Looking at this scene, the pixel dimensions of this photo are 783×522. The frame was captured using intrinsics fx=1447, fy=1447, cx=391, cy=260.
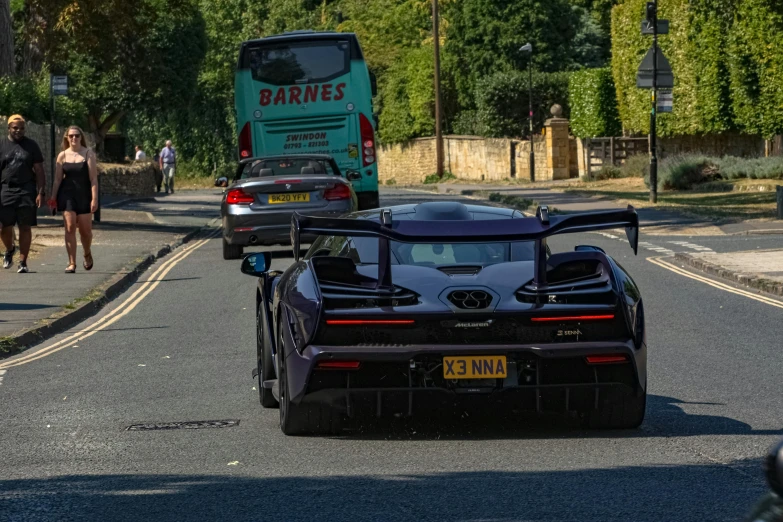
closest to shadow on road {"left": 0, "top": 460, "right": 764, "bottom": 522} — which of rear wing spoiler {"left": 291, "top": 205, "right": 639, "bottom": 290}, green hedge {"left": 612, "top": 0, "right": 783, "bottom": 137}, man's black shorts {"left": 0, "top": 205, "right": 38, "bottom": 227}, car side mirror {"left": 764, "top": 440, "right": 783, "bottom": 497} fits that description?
rear wing spoiler {"left": 291, "top": 205, "right": 639, "bottom": 290}

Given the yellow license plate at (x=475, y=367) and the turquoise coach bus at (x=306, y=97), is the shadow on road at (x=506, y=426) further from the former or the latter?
the turquoise coach bus at (x=306, y=97)

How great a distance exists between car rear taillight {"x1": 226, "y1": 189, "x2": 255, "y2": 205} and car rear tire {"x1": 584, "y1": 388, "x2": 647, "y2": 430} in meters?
13.0

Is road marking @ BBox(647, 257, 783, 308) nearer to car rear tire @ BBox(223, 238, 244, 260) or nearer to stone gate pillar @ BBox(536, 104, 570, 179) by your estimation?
car rear tire @ BBox(223, 238, 244, 260)

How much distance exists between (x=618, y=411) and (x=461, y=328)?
3.58ft

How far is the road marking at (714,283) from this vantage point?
15.4m

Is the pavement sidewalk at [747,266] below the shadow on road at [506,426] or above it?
below

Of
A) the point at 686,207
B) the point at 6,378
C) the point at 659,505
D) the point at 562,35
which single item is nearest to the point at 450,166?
the point at 562,35

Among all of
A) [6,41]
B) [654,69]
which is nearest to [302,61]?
[6,41]

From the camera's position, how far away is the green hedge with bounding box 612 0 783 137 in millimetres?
40750

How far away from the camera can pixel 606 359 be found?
739 centimetres

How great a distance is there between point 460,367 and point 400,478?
0.81 metres

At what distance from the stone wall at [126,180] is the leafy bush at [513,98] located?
19616 millimetres

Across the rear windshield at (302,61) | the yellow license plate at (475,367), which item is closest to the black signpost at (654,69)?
the rear windshield at (302,61)

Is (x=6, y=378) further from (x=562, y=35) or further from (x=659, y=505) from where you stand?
(x=562, y=35)
